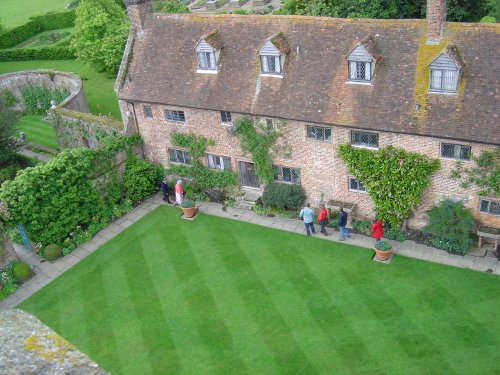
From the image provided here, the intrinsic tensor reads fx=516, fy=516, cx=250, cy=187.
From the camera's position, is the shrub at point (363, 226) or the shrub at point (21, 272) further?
the shrub at point (363, 226)

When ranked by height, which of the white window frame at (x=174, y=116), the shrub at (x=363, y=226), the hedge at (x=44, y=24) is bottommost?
the shrub at (x=363, y=226)

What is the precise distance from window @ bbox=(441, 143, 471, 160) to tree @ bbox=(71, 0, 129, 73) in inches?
1424

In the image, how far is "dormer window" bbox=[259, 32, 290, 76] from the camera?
26.4 m

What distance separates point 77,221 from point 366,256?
15.8 metres

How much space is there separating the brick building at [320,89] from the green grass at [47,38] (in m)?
46.2

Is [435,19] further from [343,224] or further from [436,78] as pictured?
[343,224]

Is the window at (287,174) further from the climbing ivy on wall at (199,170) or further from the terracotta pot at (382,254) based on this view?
the terracotta pot at (382,254)

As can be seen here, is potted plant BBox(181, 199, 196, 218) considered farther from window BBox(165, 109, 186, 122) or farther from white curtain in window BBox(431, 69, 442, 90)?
white curtain in window BBox(431, 69, 442, 90)

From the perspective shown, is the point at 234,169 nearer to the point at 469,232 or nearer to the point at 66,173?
the point at 66,173

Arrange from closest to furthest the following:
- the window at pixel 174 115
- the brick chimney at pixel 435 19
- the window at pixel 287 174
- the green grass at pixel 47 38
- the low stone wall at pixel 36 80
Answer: the brick chimney at pixel 435 19, the window at pixel 287 174, the window at pixel 174 115, the low stone wall at pixel 36 80, the green grass at pixel 47 38

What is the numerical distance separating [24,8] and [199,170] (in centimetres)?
8222

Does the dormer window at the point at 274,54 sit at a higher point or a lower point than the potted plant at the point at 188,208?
higher

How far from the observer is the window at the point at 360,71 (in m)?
24.6

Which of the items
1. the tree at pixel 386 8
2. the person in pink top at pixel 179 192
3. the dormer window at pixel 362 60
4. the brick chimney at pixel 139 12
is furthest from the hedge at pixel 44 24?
the dormer window at pixel 362 60
